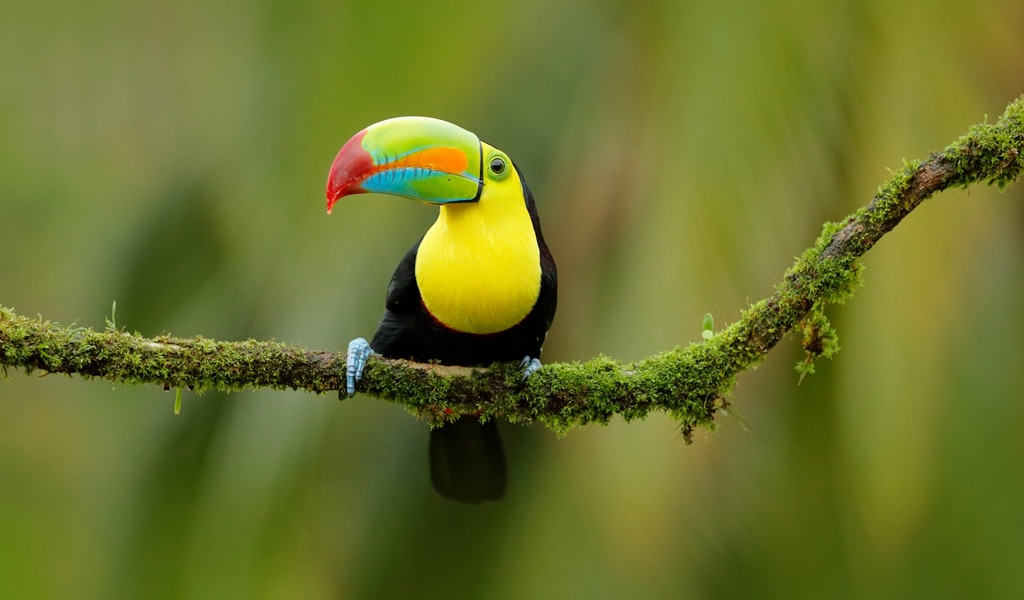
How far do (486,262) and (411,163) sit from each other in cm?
31

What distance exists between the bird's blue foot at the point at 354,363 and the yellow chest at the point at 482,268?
300mm

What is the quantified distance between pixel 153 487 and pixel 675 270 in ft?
7.68

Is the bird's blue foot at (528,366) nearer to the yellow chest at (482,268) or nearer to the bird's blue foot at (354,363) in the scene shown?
the yellow chest at (482,268)

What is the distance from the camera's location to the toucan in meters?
2.40

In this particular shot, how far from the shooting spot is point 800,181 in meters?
3.00

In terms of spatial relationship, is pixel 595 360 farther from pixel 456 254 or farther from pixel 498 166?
pixel 498 166

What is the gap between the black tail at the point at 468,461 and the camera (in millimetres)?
2988

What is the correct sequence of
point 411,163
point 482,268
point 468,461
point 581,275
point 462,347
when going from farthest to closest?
1. point 581,275
2. point 468,461
3. point 462,347
4. point 482,268
5. point 411,163

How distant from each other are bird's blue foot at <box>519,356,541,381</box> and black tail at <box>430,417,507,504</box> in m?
0.48

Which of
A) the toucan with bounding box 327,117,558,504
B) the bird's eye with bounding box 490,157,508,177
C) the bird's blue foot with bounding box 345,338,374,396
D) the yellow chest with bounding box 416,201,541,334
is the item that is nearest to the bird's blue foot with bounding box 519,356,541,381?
the toucan with bounding box 327,117,558,504

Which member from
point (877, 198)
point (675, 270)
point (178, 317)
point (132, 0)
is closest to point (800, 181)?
point (675, 270)

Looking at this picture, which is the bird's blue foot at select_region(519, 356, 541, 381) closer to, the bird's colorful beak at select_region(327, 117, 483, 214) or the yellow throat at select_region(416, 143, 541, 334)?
the yellow throat at select_region(416, 143, 541, 334)

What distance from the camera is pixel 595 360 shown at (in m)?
2.36

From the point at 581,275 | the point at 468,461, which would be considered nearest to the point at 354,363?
the point at 468,461
